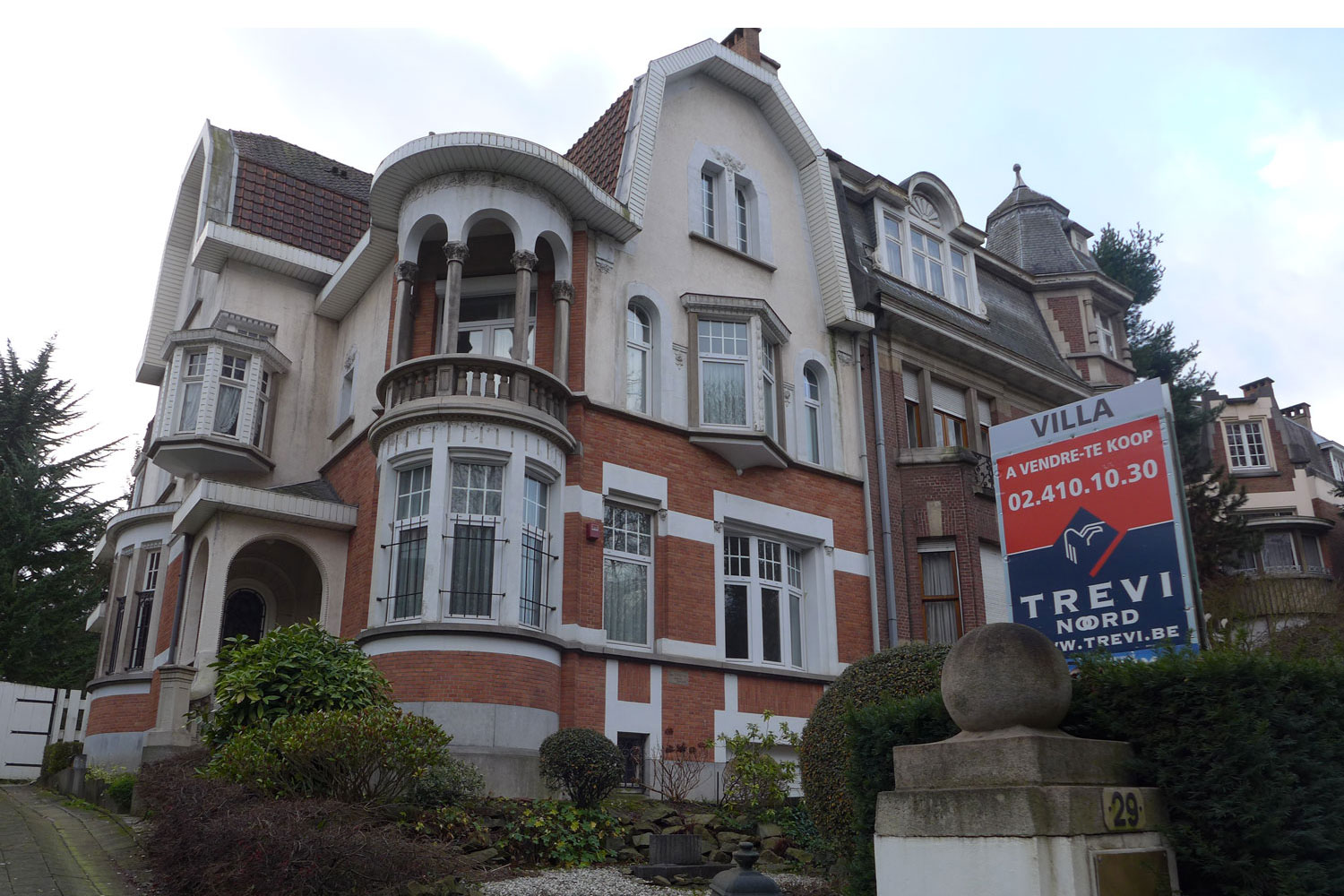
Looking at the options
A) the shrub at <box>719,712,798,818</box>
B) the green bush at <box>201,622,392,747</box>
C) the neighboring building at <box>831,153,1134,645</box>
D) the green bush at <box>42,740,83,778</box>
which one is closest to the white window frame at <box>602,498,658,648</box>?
the shrub at <box>719,712,798,818</box>

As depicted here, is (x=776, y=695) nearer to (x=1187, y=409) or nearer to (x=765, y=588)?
(x=765, y=588)

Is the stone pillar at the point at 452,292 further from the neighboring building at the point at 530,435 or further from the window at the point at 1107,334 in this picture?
the window at the point at 1107,334

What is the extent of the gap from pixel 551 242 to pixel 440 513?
5.00 meters

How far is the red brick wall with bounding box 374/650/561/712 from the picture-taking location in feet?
44.3

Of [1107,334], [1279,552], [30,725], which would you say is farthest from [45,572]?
[1279,552]

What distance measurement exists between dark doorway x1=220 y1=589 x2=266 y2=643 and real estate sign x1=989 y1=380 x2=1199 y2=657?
14.9 metres

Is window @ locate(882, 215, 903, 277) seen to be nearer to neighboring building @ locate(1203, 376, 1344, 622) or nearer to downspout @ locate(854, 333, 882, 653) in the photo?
downspout @ locate(854, 333, 882, 653)

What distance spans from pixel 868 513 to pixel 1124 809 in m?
13.8

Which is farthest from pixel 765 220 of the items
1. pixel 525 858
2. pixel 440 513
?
pixel 525 858

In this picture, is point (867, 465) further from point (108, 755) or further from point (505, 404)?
point (108, 755)

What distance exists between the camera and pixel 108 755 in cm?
1809

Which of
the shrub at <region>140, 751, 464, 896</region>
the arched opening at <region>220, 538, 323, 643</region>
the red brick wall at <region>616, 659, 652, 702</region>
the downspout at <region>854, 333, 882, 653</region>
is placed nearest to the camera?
the shrub at <region>140, 751, 464, 896</region>

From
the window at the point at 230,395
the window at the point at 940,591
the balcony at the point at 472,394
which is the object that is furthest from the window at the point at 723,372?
the window at the point at 230,395

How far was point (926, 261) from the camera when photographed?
2361 cm
